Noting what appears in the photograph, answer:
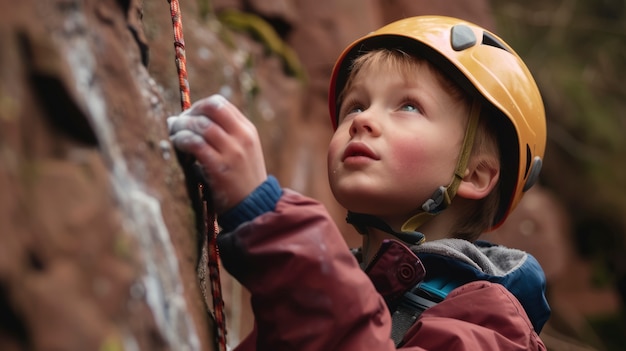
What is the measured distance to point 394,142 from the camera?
2207 millimetres

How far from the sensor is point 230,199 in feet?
5.24

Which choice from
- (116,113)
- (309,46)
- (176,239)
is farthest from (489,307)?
(309,46)

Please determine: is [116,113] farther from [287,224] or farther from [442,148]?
[442,148]

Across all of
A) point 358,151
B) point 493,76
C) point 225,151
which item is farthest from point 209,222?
point 493,76

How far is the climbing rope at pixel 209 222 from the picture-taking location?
1760 mm

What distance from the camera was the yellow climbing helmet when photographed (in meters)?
2.40

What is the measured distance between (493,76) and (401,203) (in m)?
0.54

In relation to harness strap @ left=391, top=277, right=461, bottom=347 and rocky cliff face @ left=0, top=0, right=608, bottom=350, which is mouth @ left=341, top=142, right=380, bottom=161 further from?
rocky cliff face @ left=0, top=0, right=608, bottom=350

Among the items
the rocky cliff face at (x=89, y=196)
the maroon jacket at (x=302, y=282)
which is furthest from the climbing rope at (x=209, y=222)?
the maroon jacket at (x=302, y=282)

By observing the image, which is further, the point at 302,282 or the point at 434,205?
the point at 434,205

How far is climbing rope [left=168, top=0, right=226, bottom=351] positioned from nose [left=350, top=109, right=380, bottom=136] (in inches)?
22.9

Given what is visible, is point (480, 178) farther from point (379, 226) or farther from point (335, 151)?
point (335, 151)

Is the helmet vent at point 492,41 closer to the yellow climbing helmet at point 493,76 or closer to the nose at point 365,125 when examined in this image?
the yellow climbing helmet at point 493,76

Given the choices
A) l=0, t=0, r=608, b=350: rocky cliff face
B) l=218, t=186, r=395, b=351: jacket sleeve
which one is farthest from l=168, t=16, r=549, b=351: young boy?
l=0, t=0, r=608, b=350: rocky cliff face
